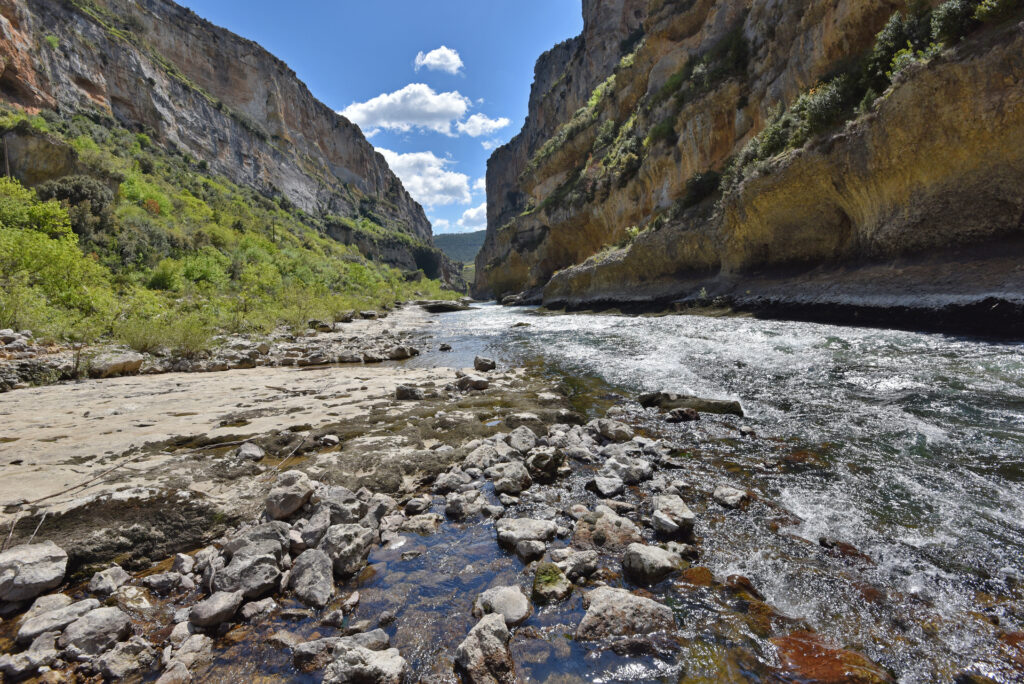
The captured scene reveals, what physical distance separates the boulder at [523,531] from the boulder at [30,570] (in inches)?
114

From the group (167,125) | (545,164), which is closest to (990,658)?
(545,164)

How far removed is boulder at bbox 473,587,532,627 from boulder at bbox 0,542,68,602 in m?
2.70

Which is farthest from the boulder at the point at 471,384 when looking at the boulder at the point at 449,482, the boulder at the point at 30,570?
the boulder at the point at 30,570

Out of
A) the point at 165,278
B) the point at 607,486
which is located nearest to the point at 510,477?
the point at 607,486

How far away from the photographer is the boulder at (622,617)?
7.30 ft

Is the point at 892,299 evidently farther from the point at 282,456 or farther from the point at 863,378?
the point at 282,456

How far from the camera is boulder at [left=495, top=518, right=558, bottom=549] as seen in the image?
306 cm

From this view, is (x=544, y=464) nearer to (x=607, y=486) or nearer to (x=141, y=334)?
(x=607, y=486)

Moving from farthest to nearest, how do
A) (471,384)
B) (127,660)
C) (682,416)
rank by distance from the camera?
(471,384), (682,416), (127,660)

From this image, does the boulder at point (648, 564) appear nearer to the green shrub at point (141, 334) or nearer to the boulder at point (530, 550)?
the boulder at point (530, 550)

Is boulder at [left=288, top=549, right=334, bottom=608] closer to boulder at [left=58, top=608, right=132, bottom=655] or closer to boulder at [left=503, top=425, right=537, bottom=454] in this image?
boulder at [left=58, top=608, right=132, bottom=655]

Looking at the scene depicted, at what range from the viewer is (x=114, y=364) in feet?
28.8

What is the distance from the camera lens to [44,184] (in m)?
17.9

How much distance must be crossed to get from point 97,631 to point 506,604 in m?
2.22
